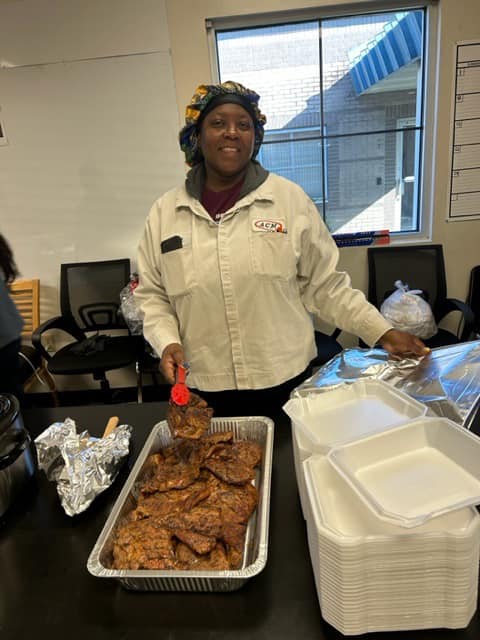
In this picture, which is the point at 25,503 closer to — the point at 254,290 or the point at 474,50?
the point at 254,290

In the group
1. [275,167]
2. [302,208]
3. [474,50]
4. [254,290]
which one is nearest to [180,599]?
[254,290]

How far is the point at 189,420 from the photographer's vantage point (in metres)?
0.96

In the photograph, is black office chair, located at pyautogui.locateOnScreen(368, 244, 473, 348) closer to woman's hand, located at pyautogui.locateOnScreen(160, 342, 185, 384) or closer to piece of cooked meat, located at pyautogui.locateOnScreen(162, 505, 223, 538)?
woman's hand, located at pyautogui.locateOnScreen(160, 342, 185, 384)

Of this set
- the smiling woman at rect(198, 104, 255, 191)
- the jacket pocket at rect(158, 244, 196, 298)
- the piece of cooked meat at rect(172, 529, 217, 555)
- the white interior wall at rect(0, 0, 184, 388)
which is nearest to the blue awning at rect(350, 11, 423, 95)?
the white interior wall at rect(0, 0, 184, 388)

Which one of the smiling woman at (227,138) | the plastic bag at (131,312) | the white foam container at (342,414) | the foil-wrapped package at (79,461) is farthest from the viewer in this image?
the plastic bag at (131,312)

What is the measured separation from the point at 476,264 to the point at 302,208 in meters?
2.08

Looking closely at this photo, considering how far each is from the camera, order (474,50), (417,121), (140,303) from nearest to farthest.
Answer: (140,303)
(474,50)
(417,121)

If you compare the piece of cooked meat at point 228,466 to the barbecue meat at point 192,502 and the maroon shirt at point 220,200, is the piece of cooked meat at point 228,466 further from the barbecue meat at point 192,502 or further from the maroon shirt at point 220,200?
the maroon shirt at point 220,200

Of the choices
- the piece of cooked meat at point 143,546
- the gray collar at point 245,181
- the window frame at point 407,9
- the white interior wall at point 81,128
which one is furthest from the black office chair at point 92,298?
the piece of cooked meat at point 143,546

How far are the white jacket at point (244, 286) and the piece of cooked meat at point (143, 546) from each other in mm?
542

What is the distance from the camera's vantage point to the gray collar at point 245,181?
1285mm

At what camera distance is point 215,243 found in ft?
4.15

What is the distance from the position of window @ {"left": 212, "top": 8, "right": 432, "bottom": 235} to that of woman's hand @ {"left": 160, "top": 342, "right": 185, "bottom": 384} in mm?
2112

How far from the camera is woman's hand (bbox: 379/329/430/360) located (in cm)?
106
